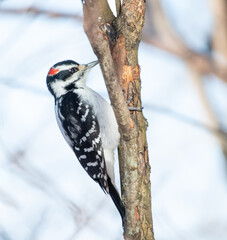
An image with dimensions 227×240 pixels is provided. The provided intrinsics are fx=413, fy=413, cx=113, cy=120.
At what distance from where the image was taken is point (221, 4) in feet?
10.3

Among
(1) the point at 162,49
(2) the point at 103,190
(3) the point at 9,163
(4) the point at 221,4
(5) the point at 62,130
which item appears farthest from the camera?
(5) the point at 62,130

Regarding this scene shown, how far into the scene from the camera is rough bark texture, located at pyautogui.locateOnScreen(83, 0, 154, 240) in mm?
2961

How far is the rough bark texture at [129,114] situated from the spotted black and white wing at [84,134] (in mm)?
433

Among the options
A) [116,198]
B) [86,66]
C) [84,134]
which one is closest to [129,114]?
[116,198]

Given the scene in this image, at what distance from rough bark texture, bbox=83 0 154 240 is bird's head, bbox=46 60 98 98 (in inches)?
34.6

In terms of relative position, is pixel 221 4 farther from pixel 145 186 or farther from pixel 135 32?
pixel 145 186

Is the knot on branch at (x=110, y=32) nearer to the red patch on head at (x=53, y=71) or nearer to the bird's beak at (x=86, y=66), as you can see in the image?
the bird's beak at (x=86, y=66)

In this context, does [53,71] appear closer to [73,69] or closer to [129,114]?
[73,69]

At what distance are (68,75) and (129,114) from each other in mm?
1581

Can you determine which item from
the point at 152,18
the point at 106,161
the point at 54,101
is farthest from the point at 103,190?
the point at 152,18

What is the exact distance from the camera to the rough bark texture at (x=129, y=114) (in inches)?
117

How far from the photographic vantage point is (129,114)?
2.99 m

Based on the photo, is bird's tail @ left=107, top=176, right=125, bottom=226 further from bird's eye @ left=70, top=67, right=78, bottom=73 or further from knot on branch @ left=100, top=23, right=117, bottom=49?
knot on branch @ left=100, top=23, right=117, bottom=49

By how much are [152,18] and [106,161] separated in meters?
1.49
